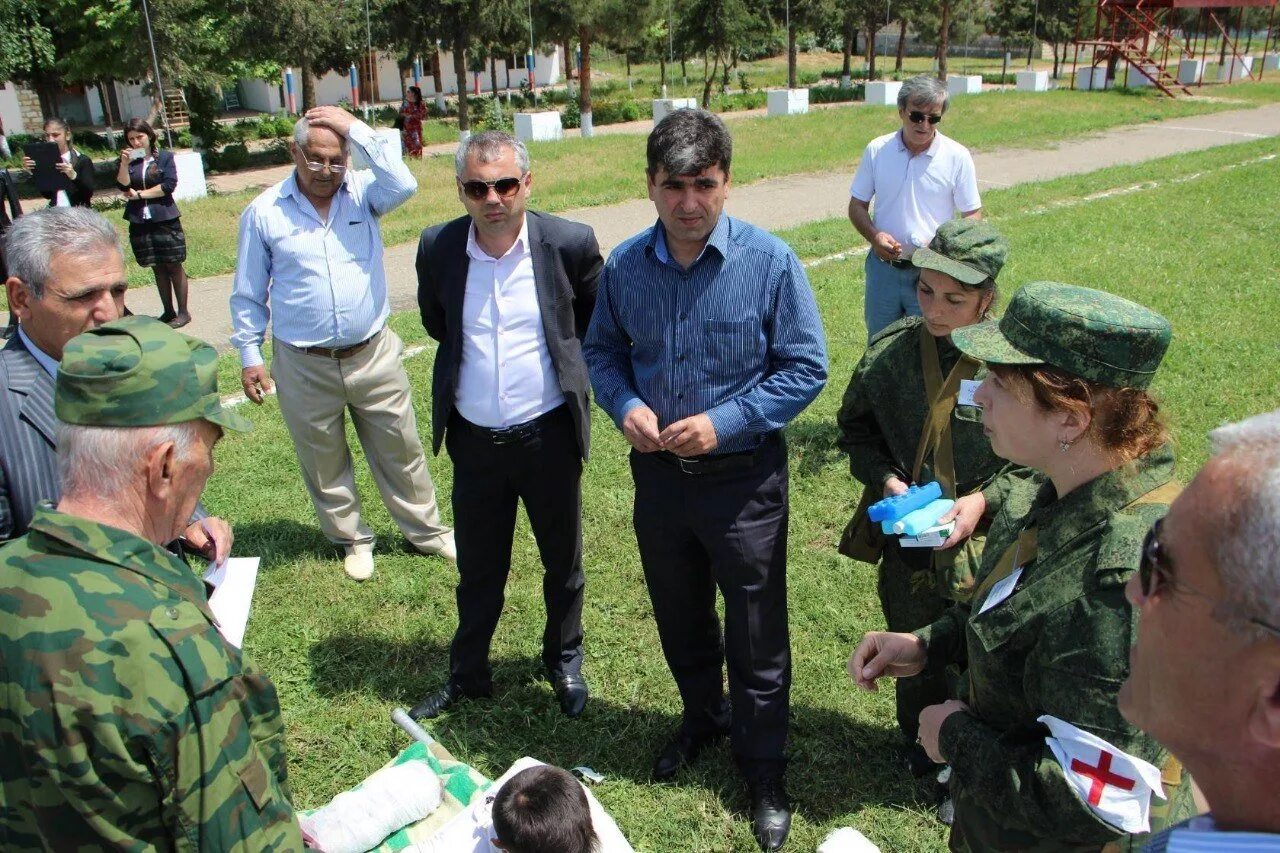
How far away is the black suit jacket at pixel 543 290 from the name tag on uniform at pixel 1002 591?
1.97m

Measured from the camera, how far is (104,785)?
1620mm

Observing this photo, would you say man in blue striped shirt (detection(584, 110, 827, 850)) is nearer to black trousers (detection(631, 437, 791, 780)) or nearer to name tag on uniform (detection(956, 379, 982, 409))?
black trousers (detection(631, 437, 791, 780))

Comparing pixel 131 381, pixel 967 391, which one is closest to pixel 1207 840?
pixel 131 381

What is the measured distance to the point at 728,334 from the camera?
306 cm

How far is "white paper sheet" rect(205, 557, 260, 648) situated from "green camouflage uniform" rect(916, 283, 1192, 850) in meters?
1.75

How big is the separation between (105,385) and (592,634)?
Result: 298 cm

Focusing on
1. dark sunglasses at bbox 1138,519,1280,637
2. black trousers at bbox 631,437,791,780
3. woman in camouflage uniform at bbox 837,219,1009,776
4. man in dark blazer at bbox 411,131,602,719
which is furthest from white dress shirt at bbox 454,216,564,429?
dark sunglasses at bbox 1138,519,1280,637

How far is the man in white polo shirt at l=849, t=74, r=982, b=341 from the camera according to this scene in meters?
5.48

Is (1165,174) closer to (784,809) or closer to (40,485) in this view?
(784,809)

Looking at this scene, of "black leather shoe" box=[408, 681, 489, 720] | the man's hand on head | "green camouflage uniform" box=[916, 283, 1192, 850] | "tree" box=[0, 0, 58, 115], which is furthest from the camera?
"tree" box=[0, 0, 58, 115]

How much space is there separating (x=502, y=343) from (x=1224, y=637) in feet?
9.43

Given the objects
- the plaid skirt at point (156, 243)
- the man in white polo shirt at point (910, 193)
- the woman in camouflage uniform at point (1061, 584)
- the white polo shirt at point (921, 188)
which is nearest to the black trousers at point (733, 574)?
the woman in camouflage uniform at point (1061, 584)

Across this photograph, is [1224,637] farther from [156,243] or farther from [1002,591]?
[156,243]

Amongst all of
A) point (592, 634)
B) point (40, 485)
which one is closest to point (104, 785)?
point (40, 485)
